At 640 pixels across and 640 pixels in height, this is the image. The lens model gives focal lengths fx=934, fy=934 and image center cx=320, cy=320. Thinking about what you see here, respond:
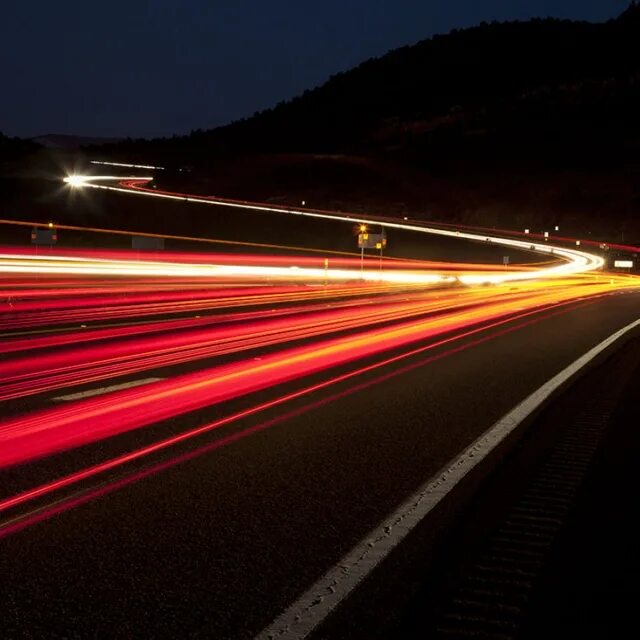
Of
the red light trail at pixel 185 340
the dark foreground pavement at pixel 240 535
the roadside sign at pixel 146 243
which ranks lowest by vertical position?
the red light trail at pixel 185 340

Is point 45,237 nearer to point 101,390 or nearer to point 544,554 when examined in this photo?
point 101,390

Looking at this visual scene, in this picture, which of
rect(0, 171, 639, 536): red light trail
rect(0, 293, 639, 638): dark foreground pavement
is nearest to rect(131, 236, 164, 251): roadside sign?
rect(0, 171, 639, 536): red light trail

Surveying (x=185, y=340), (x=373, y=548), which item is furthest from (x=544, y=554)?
(x=185, y=340)

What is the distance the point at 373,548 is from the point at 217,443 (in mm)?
2975

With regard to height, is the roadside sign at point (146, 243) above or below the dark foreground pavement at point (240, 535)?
above

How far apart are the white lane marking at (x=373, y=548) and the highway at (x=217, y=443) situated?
0.13 feet

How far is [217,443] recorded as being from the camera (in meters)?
7.93

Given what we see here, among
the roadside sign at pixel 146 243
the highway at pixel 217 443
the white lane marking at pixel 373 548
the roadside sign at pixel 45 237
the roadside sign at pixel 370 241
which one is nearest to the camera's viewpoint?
the white lane marking at pixel 373 548

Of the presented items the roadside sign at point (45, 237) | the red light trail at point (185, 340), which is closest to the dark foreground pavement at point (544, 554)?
the red light trail at point (185, 340)

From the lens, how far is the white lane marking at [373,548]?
164 inches

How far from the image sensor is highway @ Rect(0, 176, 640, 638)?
4551 millimetres

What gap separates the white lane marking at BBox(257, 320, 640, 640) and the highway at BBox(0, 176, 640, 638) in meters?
0.04

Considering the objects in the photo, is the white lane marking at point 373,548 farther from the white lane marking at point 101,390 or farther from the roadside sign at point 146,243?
the roadside sign at point 146,243

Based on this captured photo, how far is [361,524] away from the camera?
5.67 metres
